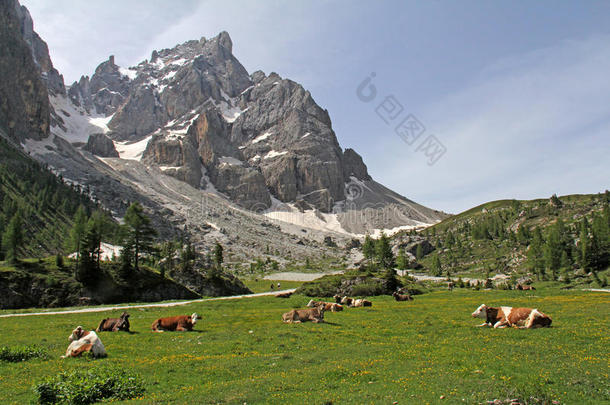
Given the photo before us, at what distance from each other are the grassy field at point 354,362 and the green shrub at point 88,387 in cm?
67

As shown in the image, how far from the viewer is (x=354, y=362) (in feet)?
48.1

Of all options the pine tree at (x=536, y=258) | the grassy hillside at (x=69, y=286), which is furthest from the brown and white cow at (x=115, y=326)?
the pine tree at (x=536, y=258)

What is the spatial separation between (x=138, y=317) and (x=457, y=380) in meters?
31.8

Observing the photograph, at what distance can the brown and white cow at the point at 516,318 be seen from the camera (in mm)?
20891

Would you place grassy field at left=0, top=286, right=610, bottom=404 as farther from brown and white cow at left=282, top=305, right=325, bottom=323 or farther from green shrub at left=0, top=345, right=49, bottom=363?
brown and white cow at left=282, top=305, right=325, bottom=323

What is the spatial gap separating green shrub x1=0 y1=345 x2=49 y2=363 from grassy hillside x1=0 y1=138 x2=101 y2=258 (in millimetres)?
121046

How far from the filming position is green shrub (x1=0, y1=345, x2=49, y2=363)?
16.4 m

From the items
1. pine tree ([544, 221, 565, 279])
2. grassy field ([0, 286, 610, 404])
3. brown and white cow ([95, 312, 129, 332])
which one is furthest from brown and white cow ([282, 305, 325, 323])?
pine tree ([544, 221, 565, 279])

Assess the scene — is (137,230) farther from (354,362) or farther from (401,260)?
(401,260)

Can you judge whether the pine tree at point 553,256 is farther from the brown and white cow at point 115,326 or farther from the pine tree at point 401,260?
the brown and white cow at point 115,326

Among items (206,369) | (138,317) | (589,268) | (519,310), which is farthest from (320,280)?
(589,268)

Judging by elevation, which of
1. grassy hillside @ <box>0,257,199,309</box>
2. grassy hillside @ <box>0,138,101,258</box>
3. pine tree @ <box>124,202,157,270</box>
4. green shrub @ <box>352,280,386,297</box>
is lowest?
green shrub @ <box>352,280,386,297</box>

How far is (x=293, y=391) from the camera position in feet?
37.4

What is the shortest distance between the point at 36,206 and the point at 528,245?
21281cm
